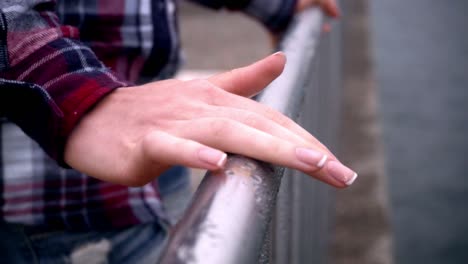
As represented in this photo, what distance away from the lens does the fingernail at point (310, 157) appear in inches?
26.7

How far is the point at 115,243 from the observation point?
113 cm

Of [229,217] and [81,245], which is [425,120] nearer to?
[81,245]

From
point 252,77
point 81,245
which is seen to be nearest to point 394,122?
point 81,245

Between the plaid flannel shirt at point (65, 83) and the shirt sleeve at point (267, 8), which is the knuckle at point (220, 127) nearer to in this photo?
the plaid flannel shirt at point (65, 83)

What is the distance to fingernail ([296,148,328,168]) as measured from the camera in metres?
0.68

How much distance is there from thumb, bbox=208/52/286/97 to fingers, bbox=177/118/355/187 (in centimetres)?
12

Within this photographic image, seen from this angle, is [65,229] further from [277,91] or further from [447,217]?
A: [447,217]

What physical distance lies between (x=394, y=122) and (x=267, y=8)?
3.36 metres

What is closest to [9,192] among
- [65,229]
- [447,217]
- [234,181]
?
[65,229]

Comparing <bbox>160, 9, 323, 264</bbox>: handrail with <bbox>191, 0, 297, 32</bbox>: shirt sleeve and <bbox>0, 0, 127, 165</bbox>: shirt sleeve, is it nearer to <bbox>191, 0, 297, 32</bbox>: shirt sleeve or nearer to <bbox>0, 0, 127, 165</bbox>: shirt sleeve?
<bbox>0, 0, 127, 165</bbox>: shirt sleeve

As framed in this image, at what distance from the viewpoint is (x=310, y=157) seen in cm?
68

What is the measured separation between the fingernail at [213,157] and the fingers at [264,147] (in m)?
0.03

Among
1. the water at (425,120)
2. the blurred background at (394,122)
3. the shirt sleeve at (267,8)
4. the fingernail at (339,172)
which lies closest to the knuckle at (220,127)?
the fingernail at (339,172)

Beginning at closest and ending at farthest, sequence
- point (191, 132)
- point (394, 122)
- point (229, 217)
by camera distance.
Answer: point (229, 217)
point (191, 132)
point (394, 122)
